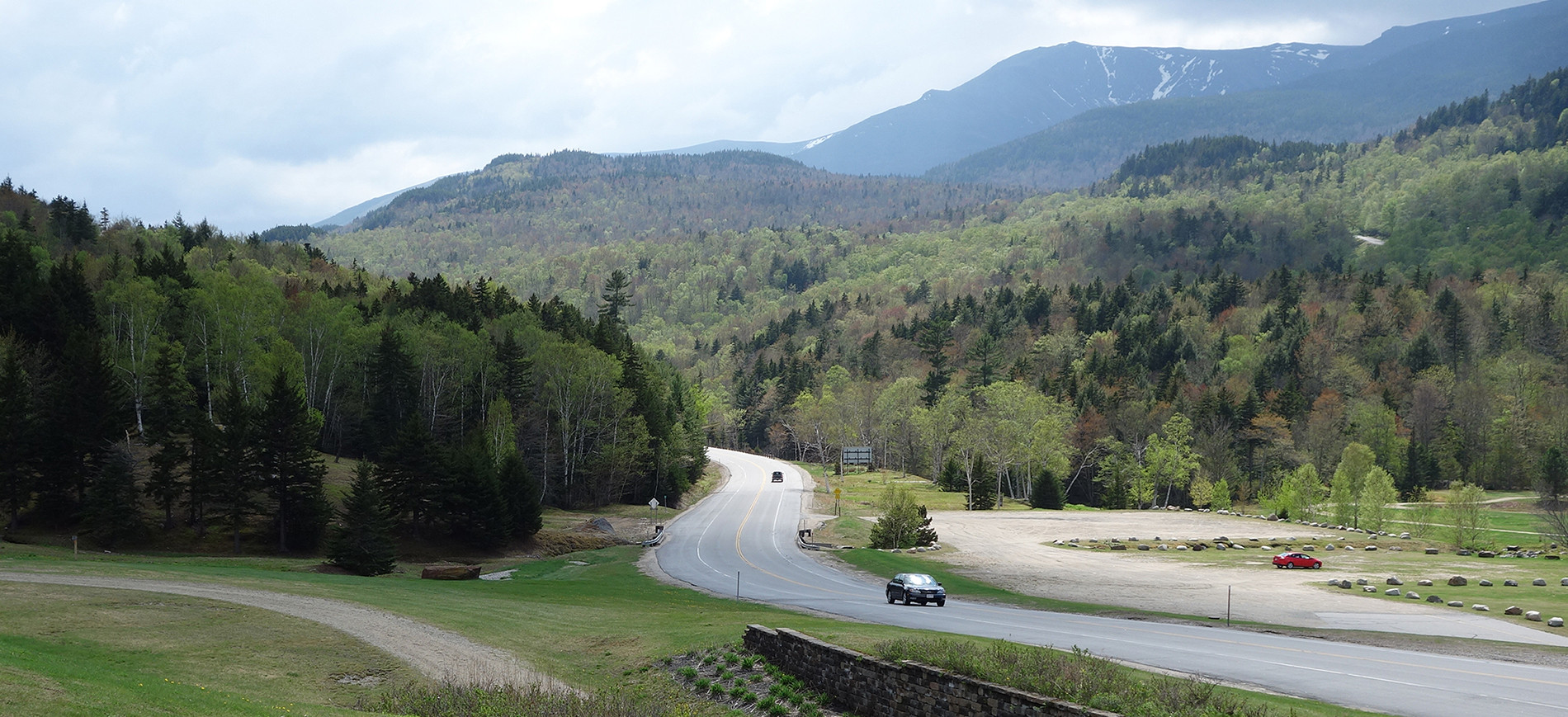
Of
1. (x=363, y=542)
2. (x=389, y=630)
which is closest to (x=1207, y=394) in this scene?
(x=363, y=542)

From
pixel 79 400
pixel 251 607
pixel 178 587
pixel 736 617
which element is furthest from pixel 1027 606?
pixel 79 400

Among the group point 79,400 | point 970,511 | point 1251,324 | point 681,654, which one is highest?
point 1251,324

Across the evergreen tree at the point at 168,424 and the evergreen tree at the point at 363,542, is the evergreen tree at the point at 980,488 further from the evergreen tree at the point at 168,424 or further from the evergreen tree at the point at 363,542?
the evergreen tree at the point at 168,424

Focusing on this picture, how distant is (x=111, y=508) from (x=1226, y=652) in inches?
2092

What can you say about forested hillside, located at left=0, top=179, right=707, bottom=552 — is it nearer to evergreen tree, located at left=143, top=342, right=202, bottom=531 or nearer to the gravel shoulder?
evergreen tree, located at left=143, top=342, right=202, bottom=531

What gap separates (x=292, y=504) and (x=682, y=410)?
70646 mm

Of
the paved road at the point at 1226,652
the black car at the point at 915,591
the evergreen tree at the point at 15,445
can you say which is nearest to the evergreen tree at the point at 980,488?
the paved road at the point at 1226,652

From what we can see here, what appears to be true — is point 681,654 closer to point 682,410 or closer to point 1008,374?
point 682,410

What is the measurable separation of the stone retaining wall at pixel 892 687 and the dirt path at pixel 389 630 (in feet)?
18.1

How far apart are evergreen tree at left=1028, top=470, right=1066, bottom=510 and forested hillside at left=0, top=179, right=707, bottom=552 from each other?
4032cm

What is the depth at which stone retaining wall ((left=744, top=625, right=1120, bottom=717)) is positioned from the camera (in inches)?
625

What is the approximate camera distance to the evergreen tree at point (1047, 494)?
105 meters

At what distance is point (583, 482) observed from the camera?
89.6m

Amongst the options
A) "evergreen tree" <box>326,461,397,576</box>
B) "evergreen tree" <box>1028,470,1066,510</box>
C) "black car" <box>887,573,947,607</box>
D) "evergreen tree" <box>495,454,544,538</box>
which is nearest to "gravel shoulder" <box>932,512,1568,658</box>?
"black car" <box>887,573,947,607</box>
